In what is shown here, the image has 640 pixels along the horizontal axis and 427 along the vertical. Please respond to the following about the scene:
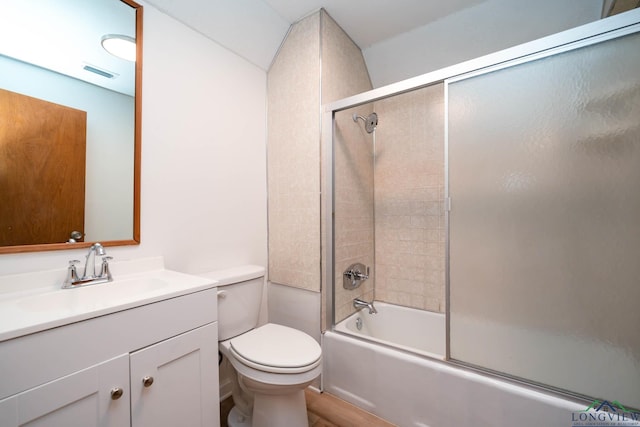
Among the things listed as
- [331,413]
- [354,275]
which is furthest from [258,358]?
[354,275]

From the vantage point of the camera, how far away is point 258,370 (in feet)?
3.74

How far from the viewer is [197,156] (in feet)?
4.92

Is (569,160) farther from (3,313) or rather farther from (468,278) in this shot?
(3,313)

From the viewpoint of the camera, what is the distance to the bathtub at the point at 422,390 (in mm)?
1060

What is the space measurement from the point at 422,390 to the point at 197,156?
1725mm

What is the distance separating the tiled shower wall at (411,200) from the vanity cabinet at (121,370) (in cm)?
147

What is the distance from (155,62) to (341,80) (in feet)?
3.72

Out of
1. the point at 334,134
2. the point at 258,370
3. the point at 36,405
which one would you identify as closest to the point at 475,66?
the point at 334,134

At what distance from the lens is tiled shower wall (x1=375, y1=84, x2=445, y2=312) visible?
1.94 m

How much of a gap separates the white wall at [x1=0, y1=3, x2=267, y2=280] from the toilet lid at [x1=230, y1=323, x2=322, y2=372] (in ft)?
1.62

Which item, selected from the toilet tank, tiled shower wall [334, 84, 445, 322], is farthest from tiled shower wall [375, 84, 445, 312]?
the toilet tank

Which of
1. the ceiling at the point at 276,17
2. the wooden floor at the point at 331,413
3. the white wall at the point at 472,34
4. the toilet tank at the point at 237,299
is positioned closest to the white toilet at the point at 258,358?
the toilet tank at the point at 237,299

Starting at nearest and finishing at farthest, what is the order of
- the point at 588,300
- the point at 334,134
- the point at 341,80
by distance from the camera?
1. the point at 588,300
2. the point at 334,134
3. the point at 341,80

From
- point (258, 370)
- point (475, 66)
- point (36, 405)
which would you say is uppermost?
point (475, 66)
